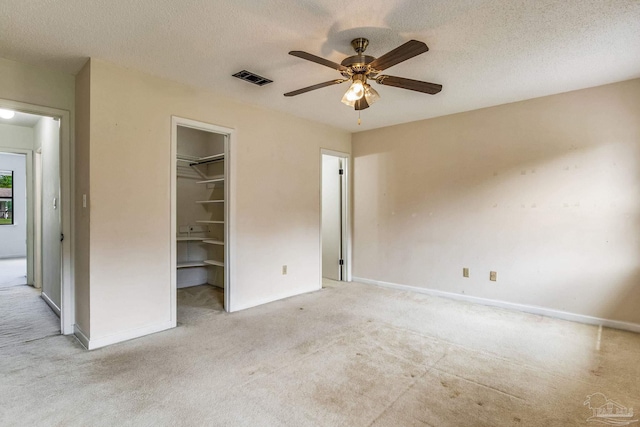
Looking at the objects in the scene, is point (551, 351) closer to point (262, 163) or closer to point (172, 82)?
point (262, 163)

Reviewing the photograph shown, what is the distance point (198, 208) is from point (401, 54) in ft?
13.4

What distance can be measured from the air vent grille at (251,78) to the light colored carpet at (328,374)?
2.42m

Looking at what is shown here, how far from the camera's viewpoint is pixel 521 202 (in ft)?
12.4

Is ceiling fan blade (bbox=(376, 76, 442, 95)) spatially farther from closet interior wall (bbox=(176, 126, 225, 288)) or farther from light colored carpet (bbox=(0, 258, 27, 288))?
light colored carpet (bbox=(0, 258, 27, 288))

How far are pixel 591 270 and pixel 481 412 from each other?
2.46 meters

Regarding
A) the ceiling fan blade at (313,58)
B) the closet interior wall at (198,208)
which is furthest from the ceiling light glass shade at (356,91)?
the closet interior wall at (198,208)

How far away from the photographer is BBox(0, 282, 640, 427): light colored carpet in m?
1.84

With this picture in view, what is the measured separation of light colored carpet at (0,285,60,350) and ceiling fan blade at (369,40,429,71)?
3.69m

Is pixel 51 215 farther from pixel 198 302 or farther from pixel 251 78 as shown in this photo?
pixel 251 78

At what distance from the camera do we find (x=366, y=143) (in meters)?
5.19

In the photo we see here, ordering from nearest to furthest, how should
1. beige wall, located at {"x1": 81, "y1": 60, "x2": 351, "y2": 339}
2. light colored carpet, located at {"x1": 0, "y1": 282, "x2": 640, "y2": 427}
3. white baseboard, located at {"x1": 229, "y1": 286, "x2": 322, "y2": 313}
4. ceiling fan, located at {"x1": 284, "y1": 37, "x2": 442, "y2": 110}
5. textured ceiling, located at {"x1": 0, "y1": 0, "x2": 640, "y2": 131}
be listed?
light colored carpet, located at {"x1": 0, "y1": 282, "x2": 640, "y2": 427}, textured ceiling, located at {"x1": 0, "y1": 0, "x2": 640, "y2": 131}, ceiling fan, located at {"x1": 284, "y1": 37, "x2": 442, "y2": 110}, beige wall, located at {"x1": 81, "y1": 60, "x2": 351, "y2": 339}, white baseboard, located at {"x1": 229, "y1": 286, "x2": 322, "y2": 313}

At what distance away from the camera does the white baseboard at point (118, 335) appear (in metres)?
2.71

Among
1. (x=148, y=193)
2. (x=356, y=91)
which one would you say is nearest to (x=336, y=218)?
(x=148, y=193)

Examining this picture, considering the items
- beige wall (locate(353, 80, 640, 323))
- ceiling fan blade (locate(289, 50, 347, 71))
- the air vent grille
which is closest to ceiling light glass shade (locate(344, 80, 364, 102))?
ceiling fan blade (locate(289, 50, 347, 71))
